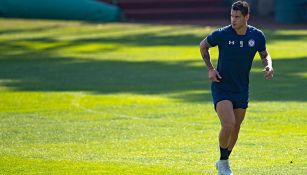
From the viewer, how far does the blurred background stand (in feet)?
135

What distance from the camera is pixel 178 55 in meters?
29.6

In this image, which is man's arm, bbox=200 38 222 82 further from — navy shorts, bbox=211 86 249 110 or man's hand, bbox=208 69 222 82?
navy shorts, bbox=211 86 249 110

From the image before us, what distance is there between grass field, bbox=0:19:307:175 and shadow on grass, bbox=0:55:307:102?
0.08 ft

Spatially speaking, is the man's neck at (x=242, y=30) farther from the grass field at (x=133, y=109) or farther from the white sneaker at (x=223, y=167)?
the grass field at (x=133, y=109)

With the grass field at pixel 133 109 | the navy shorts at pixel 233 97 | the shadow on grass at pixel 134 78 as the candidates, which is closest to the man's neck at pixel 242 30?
the navy shorts at pixel 233 97

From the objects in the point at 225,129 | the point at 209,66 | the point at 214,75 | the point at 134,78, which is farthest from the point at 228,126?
the point at 134,78

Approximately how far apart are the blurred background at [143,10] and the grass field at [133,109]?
20.1ft

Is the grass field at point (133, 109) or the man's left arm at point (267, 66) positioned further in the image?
the grass field at point (133, 109)

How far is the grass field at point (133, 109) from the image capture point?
1341 cm

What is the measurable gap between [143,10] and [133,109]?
78.2ft

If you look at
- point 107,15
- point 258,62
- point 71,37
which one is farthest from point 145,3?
point 258,62

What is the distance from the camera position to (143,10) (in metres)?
42.8

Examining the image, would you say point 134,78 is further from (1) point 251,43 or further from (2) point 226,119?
(2) point 226,119

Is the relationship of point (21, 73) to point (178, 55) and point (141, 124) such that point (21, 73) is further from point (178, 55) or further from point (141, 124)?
point (141, 124)
